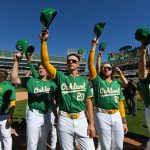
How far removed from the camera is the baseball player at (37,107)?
4.89 meters

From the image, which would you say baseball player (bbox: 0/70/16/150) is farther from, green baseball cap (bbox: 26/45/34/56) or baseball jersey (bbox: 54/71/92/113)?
baseball jersey (bbox: 54/71/92/113)

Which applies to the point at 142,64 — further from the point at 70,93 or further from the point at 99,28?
the point at 70,93

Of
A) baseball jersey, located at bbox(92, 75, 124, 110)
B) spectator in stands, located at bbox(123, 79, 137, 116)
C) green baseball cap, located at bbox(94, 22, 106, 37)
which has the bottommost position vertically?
spectator in stands, located at bbox(123, 79, 137, 116)

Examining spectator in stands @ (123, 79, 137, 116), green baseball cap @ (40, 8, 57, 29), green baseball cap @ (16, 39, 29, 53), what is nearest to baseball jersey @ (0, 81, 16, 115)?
green baseball cap @ (16, 39, 29, 53)

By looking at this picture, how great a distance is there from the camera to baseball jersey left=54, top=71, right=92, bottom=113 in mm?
3986

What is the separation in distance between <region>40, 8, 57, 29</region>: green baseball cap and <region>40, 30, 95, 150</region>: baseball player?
0.13m

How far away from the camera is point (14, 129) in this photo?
9586 mm

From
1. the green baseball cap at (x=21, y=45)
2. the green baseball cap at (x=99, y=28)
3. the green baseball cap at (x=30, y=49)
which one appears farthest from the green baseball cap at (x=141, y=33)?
the green baseball cap at (x=30, y=49)

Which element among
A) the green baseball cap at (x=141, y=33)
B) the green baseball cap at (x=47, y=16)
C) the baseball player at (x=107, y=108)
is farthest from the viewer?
the baseball player at (x=107, y=108)

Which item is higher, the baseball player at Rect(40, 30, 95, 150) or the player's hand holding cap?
the player's hand holding cap

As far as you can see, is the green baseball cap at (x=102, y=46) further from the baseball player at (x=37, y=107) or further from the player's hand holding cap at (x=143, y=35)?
the player's hand holding cap at (x=143, y=35)

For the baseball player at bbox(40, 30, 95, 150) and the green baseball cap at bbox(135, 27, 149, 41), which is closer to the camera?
the baseball player at bbox(40, 30, 95, 150)

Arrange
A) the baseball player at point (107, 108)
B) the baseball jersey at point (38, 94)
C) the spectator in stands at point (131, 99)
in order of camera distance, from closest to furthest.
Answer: the baseball player at point (107, 108) < the baseball jersey at point (38, 94) < the spectator in stands at point (131, 99)

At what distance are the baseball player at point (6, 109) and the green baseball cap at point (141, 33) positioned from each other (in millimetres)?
3014
